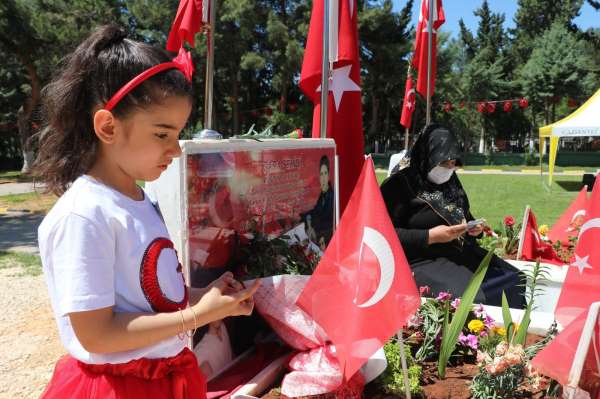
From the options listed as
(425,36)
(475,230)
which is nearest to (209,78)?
(475,230)

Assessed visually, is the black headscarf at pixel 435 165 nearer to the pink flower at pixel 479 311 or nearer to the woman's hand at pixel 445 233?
the woman's hand at pixel 445 233

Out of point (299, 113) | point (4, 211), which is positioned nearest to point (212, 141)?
point (4, 211)

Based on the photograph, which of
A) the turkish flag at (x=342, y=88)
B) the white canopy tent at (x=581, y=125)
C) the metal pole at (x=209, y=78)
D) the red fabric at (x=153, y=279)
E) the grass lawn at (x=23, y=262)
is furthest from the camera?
the white canopy tent at (x=581, y=125)

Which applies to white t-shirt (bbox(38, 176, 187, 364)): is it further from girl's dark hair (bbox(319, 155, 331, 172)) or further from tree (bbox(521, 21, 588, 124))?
tree (bbox(521, 21, 588, 124))

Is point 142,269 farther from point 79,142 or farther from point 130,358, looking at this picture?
point 79,142

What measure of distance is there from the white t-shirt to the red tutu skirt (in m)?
0.03

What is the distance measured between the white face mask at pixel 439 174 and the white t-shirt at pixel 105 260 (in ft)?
7.57

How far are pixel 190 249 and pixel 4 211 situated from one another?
9966 millimetres

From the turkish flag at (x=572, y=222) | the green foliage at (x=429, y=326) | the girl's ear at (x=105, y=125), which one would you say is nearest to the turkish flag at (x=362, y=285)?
the green foliage at (x=429, y=326)

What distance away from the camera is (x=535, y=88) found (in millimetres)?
31141

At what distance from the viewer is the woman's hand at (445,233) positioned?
118 inches

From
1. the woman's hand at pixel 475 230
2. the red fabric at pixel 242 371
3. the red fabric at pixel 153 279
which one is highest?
the red fabric at pixel 153 279

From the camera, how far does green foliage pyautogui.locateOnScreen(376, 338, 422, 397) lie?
2088 mm

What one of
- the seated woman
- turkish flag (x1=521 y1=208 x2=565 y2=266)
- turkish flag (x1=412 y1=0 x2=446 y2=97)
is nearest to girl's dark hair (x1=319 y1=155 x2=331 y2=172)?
the seated woman
